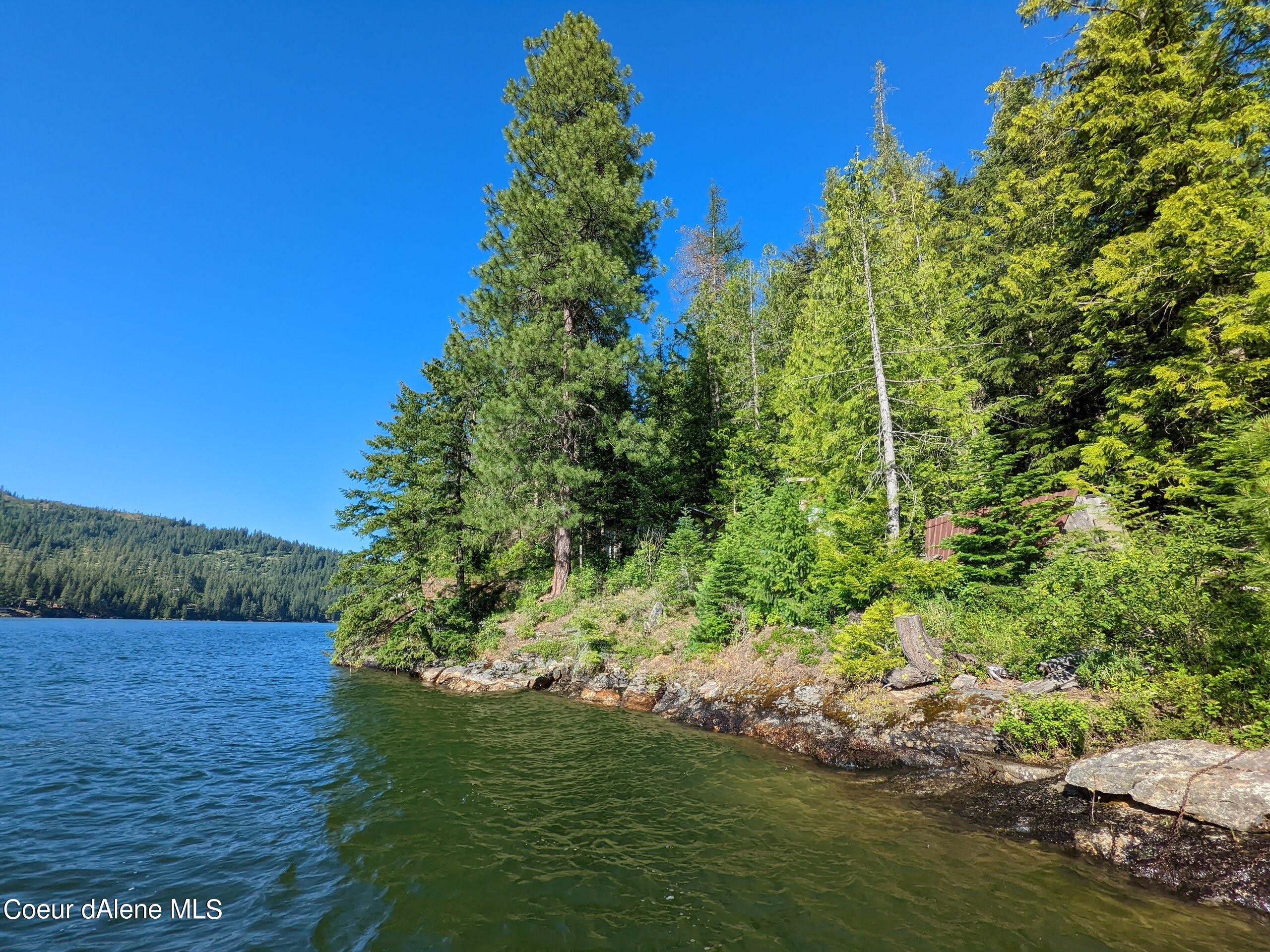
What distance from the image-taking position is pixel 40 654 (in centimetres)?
2938

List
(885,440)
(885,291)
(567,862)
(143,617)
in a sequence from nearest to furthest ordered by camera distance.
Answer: (567,862), (885,440), (885,291), (143,617)

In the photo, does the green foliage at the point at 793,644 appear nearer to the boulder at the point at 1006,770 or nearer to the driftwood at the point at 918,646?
the driftwood at the point at 918,646

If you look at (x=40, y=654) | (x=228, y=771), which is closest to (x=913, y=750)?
(x=228, y=771)

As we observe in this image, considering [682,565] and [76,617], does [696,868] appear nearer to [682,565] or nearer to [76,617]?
[682,565]

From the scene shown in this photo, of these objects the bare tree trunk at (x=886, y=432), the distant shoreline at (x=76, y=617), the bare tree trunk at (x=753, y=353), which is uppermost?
the bare tree trunk at (x=753, y=353)

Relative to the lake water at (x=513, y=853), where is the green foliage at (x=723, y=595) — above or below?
above

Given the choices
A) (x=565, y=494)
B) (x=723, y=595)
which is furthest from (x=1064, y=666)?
(x=565, y=494)

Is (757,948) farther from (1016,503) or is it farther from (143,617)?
(143,617)

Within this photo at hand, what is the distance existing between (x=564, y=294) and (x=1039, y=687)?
19224 mm

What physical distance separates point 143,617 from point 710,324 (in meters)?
169

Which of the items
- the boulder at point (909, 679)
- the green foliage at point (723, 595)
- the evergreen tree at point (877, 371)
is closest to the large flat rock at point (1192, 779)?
the boulder at point (909, 679)

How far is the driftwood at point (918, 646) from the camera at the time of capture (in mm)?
10508

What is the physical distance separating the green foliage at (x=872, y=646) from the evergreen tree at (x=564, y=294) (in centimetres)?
1107

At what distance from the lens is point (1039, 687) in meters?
8.70
